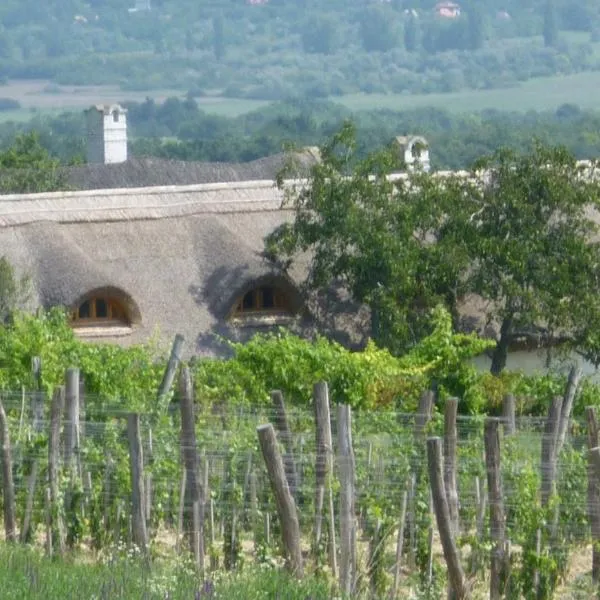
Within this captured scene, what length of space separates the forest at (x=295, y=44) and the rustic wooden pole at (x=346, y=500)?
124 m

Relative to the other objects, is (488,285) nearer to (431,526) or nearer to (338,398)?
(338,398)

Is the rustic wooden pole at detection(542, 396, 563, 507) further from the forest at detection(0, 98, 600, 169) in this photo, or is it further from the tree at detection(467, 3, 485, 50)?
the tree at detection(467, 3, 485, 50)

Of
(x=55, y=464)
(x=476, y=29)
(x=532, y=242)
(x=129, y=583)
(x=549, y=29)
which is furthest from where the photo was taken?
(x=549, y=29)

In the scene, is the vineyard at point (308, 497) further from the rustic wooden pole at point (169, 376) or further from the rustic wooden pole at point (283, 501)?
the rustic wooden pole at point (169, 376)

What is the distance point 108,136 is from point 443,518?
3060 cm

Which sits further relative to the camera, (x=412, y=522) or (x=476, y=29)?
(x=476, y=29)

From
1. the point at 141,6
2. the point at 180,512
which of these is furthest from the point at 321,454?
the point at 141,6

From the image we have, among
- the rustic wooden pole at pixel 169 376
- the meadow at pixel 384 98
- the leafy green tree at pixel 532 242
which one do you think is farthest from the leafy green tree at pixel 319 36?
the rustic wooden pole at pixel 169 376

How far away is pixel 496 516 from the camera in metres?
10.2

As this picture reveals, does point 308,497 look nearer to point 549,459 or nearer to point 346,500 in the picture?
point 346,500

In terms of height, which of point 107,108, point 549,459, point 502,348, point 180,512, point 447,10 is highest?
point 447,10

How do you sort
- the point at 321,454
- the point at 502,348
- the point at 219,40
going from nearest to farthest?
the point at 321,454 < the point at 502,348 < the point at 219,40

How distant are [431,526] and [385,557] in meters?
0.38

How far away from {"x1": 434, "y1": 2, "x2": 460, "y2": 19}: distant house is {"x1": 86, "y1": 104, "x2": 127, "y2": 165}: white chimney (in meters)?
119
